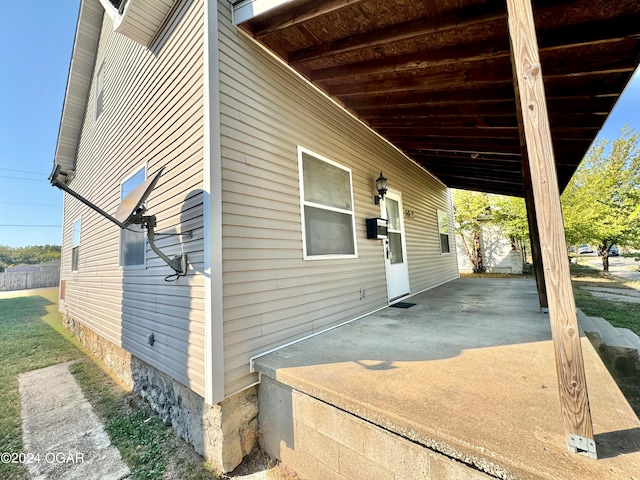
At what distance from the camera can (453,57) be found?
8.61 feet

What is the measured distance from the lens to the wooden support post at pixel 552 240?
45.6 inches

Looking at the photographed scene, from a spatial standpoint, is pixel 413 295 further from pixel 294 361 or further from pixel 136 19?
pixel 136 19

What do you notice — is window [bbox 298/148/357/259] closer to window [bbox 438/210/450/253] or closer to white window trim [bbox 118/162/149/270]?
white window trim [bbox 118/162/149/270]

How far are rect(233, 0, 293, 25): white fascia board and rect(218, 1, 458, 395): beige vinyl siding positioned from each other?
0.11 metres

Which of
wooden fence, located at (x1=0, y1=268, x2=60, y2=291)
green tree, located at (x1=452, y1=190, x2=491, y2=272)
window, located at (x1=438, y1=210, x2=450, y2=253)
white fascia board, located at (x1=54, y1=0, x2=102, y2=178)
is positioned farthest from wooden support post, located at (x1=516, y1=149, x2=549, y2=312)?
wooden fence, located at (x1=0, y1=268, x2=60, y2=291)

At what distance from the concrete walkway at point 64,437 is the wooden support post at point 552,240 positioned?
3.09 metres

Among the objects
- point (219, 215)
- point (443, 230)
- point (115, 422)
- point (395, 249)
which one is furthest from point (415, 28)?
point (443, 230)

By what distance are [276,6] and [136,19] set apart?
1804 mm

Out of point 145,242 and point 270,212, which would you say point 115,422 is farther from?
point 270,212

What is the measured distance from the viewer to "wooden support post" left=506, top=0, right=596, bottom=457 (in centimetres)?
116

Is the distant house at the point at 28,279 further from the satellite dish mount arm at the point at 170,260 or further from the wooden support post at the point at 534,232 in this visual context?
the wooden support post at the point at 534,232

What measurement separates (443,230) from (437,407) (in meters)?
7.77

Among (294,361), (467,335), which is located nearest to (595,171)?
(467,335)

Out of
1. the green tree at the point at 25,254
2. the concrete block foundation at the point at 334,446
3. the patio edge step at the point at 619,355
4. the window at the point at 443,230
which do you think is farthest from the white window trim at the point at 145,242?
the green tree at the point at 25,254
